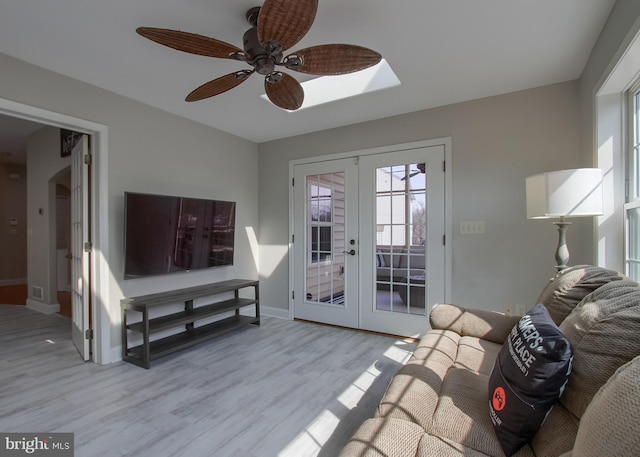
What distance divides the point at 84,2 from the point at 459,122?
312 centimetres

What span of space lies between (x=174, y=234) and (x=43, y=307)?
3107 mm

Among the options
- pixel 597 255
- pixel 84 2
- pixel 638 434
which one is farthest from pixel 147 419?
pixel 597 255

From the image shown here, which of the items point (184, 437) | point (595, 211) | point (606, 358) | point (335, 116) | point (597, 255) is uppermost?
point (335, 116)

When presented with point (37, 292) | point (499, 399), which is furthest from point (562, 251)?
point (37, 292)

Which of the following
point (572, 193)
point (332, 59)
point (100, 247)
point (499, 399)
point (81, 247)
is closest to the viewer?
point (499, 399)

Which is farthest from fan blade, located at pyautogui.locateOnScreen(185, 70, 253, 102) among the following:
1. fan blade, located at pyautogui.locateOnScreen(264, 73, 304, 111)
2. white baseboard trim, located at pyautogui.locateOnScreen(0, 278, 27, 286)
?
white baseboard trim, located at pyautogui.locateOnScreen(0, 278, 27, 286)

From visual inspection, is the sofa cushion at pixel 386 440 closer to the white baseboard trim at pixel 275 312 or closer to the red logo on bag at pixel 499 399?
the red logo on bag at pixel 499 399

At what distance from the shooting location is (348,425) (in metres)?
1.97

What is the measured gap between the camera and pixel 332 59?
5.87 ft

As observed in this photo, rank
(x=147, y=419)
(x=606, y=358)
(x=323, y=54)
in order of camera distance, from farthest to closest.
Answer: (x=147, y=419), (x=323, y=54), (x=606, y=358)

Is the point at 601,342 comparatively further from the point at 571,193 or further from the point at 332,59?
the point at 332,59

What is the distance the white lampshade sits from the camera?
1923mm

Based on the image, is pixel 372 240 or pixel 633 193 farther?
pixel 372 240

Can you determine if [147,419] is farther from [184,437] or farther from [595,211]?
[595,211]
